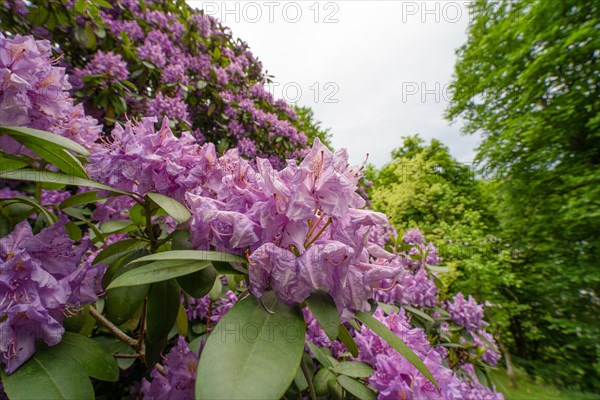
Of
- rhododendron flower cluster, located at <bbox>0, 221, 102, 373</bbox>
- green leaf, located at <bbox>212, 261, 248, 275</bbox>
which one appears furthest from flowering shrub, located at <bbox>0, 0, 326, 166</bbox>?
green leaf, located at <bbox>212, 261, 248, 275</bbox>

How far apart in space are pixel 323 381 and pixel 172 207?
2.53ft

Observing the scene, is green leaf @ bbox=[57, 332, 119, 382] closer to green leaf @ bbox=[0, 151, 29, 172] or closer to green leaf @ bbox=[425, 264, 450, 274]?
green leaf @ bbox=[0, 151, 29, 172]

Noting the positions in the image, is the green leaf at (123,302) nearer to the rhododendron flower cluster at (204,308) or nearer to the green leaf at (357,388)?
the green leaf at (357,388)

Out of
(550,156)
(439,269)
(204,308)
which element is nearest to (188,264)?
(204,308)

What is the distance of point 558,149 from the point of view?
5.22 metres

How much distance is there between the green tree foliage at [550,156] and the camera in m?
4.75

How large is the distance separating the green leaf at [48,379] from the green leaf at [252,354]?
0.34 meters

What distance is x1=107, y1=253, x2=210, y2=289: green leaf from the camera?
56cm

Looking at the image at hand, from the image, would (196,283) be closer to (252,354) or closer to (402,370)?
(252,354)

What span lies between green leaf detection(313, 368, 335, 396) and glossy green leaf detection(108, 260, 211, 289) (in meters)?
0.67

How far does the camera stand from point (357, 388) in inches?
36.9

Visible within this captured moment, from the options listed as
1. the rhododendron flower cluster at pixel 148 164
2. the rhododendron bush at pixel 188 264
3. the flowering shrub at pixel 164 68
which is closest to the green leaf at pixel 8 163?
the rhododendron bush at pixel 188 264

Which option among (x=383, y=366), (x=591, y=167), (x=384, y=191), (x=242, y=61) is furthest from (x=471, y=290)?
(x=383, y=366)

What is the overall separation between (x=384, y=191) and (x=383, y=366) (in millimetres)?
10511
